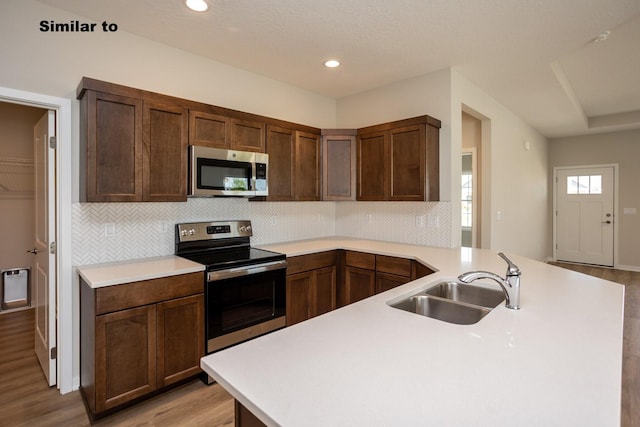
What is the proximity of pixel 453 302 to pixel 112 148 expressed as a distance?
230 centimetres

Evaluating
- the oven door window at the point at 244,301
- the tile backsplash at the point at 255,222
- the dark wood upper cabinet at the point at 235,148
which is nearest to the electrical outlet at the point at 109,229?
the tile backsplash at the point at 255,222

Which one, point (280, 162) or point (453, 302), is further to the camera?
point (280, 162)

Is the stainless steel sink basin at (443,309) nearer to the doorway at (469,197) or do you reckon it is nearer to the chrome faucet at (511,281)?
the chrome faucet at (511,281)

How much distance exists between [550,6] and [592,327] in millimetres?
2110

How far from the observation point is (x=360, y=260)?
326 centimetres

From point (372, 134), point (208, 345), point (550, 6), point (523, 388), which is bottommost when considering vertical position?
point (208, 345)

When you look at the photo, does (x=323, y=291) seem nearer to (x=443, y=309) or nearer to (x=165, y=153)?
(x=443, y=309)

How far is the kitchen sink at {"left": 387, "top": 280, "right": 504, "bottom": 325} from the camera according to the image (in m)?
1.58

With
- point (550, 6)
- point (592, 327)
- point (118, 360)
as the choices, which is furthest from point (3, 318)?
point (550, 6)

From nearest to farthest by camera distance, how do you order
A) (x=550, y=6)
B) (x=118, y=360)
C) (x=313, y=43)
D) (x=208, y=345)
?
(x=118, y=360) < (x=550, y=6) < (x=208, y=345) < (x=313, y=43)

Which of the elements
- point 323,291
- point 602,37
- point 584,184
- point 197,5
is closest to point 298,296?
point 323,291

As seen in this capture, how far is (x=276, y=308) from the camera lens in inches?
112

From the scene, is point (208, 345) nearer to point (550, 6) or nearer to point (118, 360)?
point (118, 360)

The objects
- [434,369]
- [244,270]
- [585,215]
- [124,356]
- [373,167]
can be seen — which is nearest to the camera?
[434,369]
